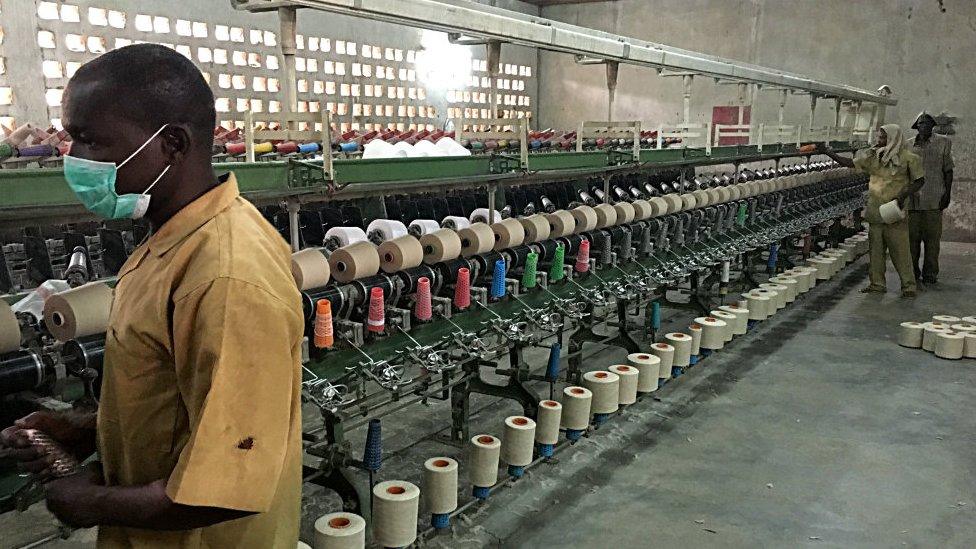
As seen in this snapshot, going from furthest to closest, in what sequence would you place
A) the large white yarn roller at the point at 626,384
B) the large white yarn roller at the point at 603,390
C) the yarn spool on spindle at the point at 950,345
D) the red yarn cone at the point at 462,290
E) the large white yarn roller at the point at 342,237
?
the yarn spool on spindle at the point at 950,345 < the large white yarn roller at the point at 626,384 < the large white yarn roller at the point at 603,390 < the red yarn cone at the point at 462,290 < the large white yarn roller at the point at 342,237

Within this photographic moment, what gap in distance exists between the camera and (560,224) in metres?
4.55

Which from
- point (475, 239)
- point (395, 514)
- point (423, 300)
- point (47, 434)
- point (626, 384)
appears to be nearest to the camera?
point (47, 434)

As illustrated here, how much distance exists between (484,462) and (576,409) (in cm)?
81

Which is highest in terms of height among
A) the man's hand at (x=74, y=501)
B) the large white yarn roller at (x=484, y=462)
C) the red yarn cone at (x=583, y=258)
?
the man's hand at (x=74, y=501)

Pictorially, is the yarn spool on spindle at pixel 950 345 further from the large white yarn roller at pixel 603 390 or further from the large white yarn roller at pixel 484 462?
the large white yarn roller at pixel 484 462

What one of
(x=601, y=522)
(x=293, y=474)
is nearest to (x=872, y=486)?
(x=601, y=522)

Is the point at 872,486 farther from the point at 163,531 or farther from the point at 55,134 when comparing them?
the point at 55,134

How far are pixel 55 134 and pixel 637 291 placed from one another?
4.29 meters

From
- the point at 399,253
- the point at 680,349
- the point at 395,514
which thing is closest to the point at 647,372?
the point at 680,349

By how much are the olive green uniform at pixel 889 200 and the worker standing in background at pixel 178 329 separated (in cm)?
856

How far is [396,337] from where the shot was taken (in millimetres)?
3475

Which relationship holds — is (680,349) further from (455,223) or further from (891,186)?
(891,186)

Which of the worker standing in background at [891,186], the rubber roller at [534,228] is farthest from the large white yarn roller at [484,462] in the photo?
the worker standing in background at [891,186]

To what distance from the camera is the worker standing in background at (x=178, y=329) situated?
1.01 m
